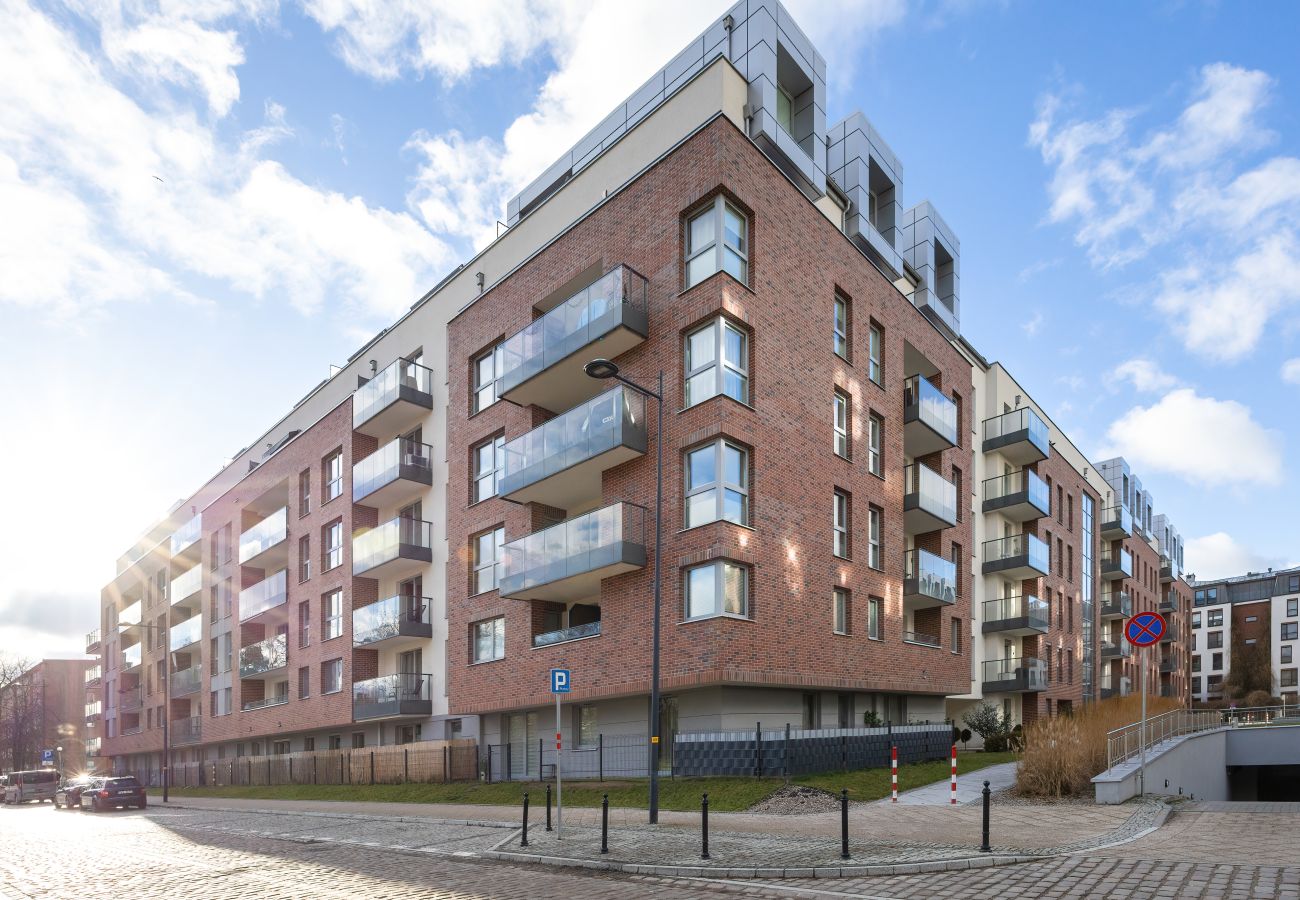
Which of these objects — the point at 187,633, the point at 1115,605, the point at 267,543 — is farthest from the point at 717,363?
the point at 1115,605

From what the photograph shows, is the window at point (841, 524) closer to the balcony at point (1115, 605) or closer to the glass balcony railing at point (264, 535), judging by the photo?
the glass balcony railing at point (264, 535)

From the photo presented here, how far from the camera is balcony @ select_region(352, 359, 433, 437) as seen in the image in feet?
103

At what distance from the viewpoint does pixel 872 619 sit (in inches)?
1007

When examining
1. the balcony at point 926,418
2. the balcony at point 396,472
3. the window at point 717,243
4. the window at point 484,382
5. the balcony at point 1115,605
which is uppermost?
the window at point 717,243

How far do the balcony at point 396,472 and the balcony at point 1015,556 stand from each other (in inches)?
871

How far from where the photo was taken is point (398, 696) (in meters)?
30.2

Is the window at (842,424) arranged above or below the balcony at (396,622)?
above

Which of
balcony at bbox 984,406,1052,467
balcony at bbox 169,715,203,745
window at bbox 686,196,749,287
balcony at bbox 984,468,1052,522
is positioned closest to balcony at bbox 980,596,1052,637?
balcony at bbox 984,468,1052,522

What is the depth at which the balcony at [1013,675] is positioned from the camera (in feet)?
117

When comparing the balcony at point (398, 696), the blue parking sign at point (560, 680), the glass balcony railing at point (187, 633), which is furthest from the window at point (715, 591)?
the glass balcony railing at point (187, 633)

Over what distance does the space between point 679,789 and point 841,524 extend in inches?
346

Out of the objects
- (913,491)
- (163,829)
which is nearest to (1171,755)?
(913,491)

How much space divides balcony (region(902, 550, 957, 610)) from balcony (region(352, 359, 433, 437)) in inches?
652

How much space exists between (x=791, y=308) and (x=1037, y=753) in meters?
11.4
